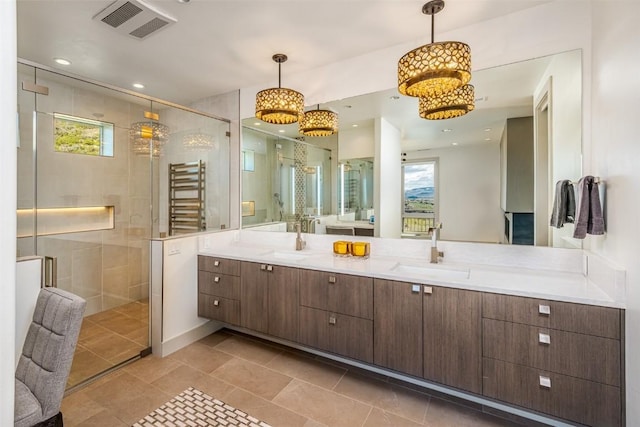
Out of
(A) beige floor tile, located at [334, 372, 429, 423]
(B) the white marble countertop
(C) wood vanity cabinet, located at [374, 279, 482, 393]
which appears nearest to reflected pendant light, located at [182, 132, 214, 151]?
(B) the white marble countertop

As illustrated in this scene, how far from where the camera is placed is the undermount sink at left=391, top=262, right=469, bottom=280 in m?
2.17

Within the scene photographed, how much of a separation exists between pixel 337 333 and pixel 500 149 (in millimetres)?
1892

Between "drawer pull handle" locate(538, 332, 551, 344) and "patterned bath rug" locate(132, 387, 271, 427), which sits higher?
"drawer pull handle" locate(538, 332, 551, 344)

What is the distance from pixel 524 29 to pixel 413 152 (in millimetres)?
1112

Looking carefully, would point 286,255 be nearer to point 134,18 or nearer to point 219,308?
point 219,308

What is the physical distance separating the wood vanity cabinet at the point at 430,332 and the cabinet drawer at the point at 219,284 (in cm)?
138

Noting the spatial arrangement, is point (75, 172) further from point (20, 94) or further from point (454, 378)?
point (454, 378)

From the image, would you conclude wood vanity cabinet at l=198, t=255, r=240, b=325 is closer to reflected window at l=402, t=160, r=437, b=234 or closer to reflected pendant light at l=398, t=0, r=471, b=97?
reflected window at l=402, t=160, r=437, b=234

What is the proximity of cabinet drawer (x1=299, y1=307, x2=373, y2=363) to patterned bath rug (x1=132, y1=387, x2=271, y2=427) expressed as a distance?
67 cm

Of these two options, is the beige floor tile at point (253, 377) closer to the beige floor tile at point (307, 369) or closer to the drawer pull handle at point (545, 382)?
the beige floor tile at point (307, 369)

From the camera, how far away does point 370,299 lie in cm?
211

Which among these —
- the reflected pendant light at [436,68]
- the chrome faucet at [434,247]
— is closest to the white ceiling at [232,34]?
the reflected pendant light at [436,68]

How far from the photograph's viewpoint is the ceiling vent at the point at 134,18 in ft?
6.60

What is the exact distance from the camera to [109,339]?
2.79 metres
